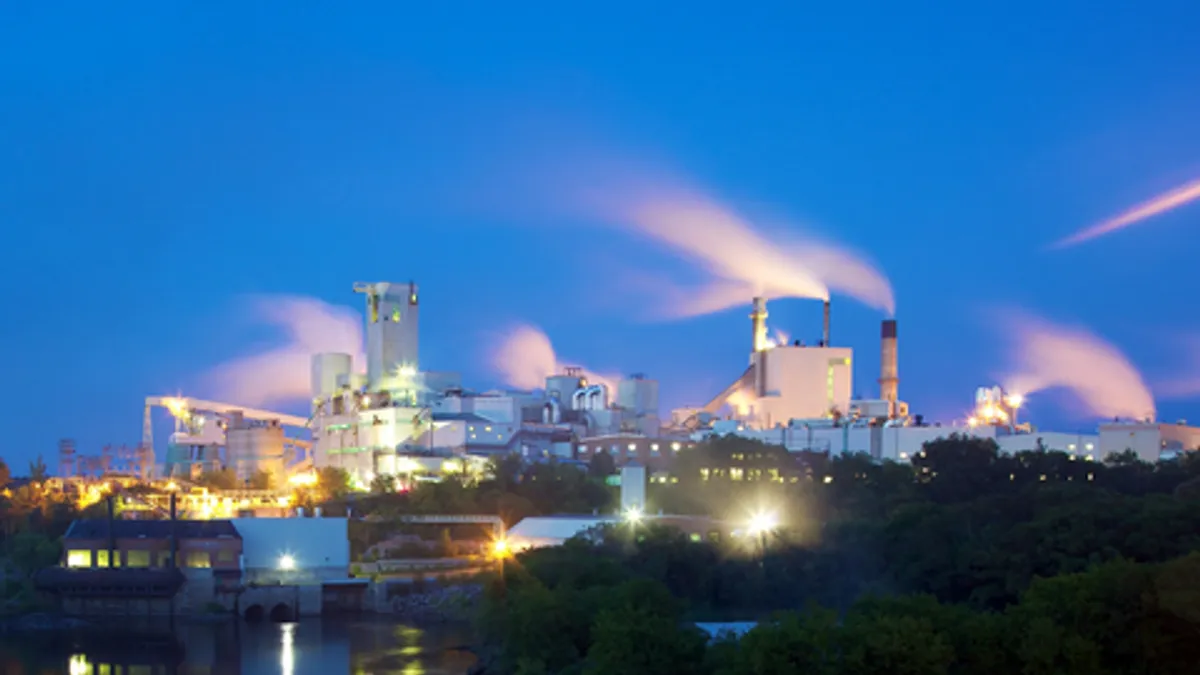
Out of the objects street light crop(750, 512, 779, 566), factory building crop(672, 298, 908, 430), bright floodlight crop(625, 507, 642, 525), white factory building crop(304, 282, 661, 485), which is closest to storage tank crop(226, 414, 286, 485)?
white factory building crop(304, 282, 661, 485)

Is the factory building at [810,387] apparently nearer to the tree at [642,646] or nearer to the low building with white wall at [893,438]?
the low building with white wall at [893,438]

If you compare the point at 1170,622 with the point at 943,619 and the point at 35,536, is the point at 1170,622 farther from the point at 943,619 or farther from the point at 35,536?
the point at 35,536

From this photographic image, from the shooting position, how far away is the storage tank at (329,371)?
6825cm

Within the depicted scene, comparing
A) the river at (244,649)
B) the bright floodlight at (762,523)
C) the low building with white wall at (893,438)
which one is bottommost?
the river at (244,649)

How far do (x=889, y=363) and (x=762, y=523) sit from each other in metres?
26.1

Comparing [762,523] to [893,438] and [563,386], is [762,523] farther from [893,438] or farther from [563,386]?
[563,386]

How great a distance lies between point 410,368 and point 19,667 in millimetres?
Result: 37271

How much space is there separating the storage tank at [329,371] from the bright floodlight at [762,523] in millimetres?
34042

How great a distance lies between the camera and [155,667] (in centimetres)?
2822

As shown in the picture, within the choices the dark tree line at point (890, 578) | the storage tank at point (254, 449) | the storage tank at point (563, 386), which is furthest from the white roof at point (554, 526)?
the storage tank at point (254, 449)

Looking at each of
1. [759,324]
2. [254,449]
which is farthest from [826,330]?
[254,449]

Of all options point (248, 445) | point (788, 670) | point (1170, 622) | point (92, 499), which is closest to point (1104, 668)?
point (1170, 622)

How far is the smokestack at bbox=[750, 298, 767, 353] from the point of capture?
214ft

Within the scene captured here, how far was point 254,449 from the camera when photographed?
66.2m
